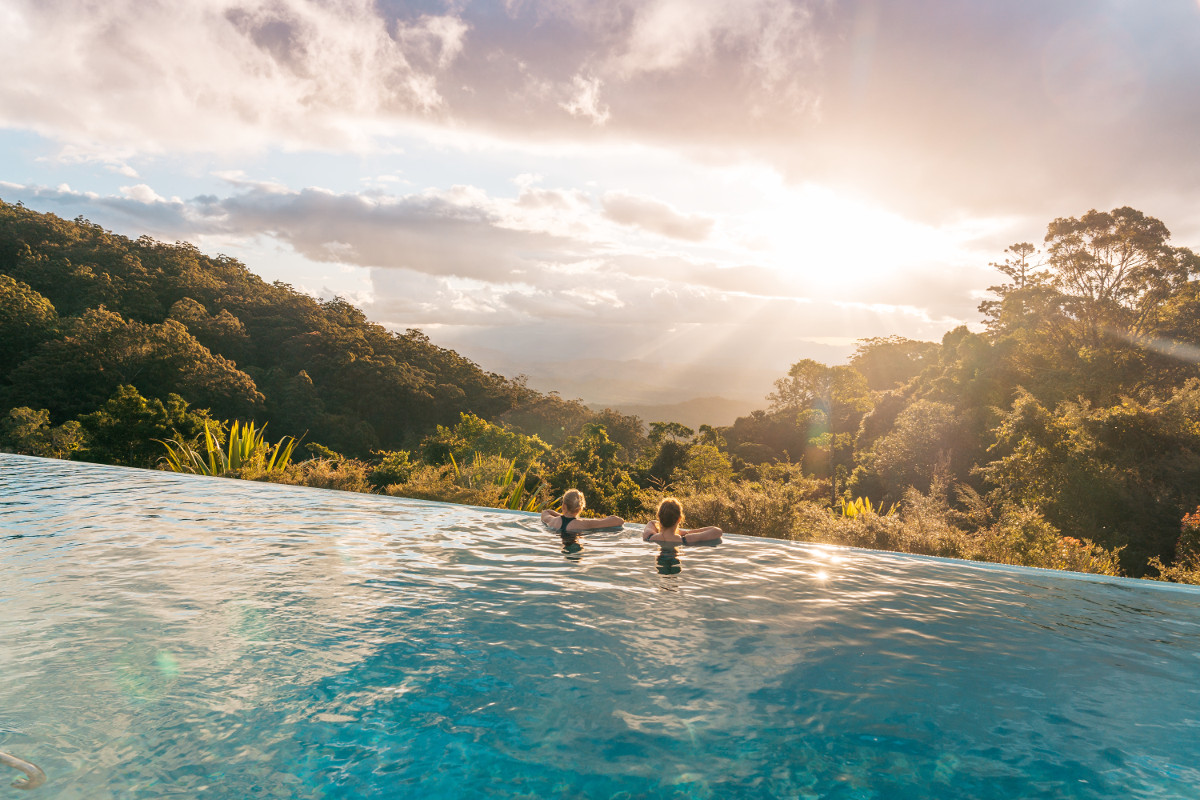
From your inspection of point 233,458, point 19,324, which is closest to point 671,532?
point 233,458

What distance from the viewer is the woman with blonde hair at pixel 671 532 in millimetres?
7738

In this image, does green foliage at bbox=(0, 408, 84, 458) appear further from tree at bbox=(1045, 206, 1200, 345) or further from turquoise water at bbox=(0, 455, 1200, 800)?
tree at bbox=(1045, 206, 1200, 345)

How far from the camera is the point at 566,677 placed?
3904 mm

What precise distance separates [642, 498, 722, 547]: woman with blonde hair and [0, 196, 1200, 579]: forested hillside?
10.1 ft

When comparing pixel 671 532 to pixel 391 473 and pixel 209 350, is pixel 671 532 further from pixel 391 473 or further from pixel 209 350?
pixel 209 350

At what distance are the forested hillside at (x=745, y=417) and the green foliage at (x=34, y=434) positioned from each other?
155 mm

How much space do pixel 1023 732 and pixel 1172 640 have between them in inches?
104

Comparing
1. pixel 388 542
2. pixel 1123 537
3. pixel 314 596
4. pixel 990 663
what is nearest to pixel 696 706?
pixel 990 663

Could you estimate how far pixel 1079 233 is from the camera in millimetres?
30891

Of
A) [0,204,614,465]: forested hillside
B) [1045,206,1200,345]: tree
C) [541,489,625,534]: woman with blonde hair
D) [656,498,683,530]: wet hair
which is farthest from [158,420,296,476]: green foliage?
[1045,206,1200,345]: tree

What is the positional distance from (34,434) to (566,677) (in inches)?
1175

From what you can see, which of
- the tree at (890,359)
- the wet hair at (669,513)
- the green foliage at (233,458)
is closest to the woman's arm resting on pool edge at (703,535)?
the wet hair at (669,513)

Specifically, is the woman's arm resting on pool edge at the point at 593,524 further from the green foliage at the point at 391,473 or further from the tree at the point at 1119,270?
the tree at the point at 1119,270

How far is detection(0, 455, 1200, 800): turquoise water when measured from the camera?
2.95 m
